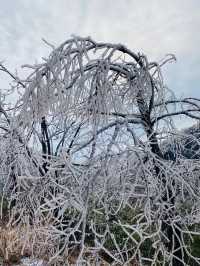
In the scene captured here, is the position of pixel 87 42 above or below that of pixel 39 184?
above

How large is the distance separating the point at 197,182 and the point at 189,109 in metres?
0.70

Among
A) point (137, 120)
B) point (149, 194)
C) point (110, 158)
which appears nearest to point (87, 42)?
point (137, 120)

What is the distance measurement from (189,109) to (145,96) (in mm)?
648

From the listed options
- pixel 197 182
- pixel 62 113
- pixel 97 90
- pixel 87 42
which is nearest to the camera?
pixel 62 113

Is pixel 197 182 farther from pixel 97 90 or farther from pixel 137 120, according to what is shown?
pixel 97 90

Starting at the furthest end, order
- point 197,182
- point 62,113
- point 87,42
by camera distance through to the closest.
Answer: point 197,182 < point 87,42 < point 62,113

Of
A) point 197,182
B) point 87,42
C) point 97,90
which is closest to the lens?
point 97,90

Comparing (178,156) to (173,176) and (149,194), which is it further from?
(149,194)

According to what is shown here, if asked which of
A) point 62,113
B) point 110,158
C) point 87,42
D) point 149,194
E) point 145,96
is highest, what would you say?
point 87,42

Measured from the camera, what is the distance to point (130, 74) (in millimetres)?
4738

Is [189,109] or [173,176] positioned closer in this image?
[173,176]

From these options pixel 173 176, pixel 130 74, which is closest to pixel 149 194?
pixel 173 176

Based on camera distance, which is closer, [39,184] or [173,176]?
[173,176]

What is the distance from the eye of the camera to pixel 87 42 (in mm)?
4613
